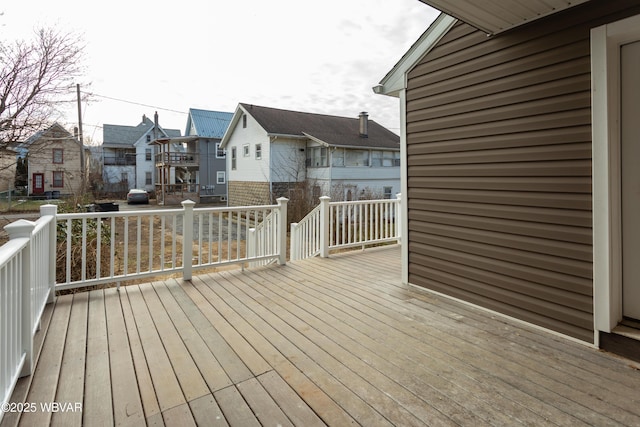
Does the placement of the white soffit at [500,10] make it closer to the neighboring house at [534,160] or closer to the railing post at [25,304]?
the neighboring house at [534,160]

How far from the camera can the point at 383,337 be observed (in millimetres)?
Answer: 2475

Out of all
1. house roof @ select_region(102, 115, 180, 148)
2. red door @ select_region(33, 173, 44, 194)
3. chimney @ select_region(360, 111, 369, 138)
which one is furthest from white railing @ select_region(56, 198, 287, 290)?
red door @ select_region(33, 173, 44, 194)

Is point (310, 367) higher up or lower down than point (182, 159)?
lower down

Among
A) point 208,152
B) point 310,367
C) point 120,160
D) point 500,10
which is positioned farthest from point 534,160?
point 120,160

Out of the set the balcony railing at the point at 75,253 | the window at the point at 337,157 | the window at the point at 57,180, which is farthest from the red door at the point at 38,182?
the balcony railing at the point at 75,253

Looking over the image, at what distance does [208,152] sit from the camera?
2341cm

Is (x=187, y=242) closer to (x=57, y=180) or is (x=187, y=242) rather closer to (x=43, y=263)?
(x=43, y=263)

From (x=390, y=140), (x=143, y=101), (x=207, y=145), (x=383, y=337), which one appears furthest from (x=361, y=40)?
(x=207, y=145)

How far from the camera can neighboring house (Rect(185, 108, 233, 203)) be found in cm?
2319

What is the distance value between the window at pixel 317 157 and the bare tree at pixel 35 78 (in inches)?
382

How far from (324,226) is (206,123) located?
21616 mm

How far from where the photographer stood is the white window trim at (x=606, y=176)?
2.16 meters

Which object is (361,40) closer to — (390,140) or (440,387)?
(440,387)

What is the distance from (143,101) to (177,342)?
20.6m
